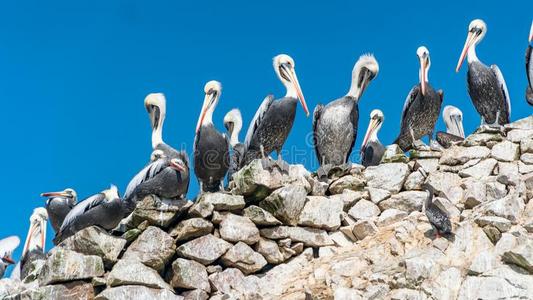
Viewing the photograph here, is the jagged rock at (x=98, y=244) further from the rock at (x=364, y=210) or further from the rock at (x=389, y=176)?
the rock at (x=389, y=176)

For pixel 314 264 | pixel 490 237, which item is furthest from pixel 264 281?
pixel 490 237

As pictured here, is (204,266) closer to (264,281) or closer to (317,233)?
(264,281)

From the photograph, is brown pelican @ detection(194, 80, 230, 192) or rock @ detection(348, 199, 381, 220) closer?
rock @ detection(348, 199, 381, 220)

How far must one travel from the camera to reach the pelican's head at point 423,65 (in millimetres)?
13695

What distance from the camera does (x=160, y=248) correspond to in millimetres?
10711

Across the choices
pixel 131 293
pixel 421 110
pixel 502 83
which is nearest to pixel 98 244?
pixel 131 293

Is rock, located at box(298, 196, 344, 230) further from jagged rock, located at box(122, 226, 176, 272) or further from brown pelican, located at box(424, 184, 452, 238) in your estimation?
jagged rock, located at box(122, 226, 176, 272)

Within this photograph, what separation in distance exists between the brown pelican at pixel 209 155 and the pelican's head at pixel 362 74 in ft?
8.62

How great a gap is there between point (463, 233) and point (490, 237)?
0.32 metres

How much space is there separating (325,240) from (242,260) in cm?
125

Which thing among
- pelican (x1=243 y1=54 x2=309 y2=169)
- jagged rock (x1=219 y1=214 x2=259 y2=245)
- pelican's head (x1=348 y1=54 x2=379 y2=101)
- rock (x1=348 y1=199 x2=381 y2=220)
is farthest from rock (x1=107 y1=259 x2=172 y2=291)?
pelican's head (x1=348 y1=54 x2=379 y2=101)

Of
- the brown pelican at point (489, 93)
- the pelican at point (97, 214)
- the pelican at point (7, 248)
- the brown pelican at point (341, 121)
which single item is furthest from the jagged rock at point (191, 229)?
the pelican at point (7, 248)

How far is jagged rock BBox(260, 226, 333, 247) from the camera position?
11.2 m

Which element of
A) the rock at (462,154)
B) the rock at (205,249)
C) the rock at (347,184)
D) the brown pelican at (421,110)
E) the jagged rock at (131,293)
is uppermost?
the brown pelican at (421,110)
